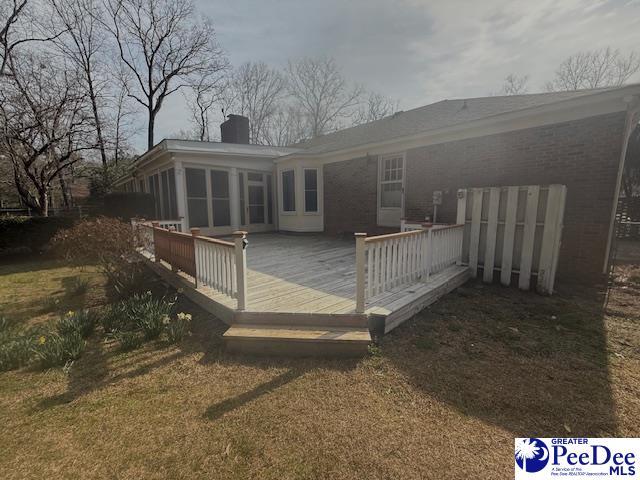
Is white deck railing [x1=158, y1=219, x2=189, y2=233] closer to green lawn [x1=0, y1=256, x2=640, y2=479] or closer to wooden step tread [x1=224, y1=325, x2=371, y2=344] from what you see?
green lawn [x1=0, y1=256, x2=640, y2=479]

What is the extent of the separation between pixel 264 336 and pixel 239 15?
10329mm

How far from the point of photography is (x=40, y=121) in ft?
33.9

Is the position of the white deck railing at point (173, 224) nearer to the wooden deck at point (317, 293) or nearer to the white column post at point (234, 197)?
the white column post at point (234, 197)

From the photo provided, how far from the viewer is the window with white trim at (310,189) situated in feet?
33.2

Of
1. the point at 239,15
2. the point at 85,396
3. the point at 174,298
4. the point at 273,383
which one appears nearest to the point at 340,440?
the point at 273,383

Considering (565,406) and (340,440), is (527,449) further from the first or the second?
(340,440)

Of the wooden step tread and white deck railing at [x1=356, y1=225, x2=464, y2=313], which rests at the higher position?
white deck railing at [x1=356, y1=225, x2=464, y2=313]

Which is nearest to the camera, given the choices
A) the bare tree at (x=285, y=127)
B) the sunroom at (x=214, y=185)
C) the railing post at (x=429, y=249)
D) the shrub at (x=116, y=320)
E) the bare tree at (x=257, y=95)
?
the shrub at (x=116, y=320)

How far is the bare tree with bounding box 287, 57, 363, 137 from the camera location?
24.1 metres

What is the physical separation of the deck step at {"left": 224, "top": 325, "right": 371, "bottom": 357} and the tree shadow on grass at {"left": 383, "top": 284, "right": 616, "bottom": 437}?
0.41m

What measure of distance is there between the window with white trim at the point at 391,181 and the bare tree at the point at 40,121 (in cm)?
1233

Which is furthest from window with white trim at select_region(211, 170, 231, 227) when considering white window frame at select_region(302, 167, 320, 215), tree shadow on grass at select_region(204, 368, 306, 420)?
tree shadow on grass at select_region(204, 368, 306, 420)

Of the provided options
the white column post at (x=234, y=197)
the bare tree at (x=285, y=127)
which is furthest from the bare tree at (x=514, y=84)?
the white column post at (x=234, y=197)

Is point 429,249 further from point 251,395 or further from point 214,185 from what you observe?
point 214,185
